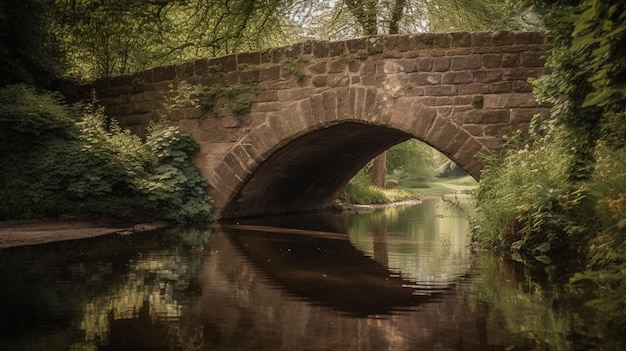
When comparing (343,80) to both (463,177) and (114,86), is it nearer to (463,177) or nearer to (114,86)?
(114,86)

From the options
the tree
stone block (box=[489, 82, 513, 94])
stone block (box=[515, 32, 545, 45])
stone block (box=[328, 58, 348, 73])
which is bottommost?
stone block (box=[489, 82, 513, 94])

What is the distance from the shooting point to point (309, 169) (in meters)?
12.5

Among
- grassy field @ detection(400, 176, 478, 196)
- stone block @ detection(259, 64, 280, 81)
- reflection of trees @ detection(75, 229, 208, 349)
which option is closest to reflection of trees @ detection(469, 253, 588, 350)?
reflection of trees @ detection(75, 229, 208, 349)

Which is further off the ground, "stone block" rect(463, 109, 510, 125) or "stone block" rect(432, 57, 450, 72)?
"stone block" rect(432, 57, 450, 72)

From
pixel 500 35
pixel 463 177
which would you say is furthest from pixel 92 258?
pixel 463 177

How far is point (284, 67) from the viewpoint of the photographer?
9.73 meters

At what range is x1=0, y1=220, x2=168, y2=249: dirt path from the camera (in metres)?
7.31

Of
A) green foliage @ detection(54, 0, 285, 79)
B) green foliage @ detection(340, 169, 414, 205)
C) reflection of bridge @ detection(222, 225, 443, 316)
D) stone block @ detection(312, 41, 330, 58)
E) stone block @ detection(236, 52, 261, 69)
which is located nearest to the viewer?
reflection of bridge @ detection(222, 225, 443, 316)

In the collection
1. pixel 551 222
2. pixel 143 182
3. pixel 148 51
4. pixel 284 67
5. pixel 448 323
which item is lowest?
pixel 448 323

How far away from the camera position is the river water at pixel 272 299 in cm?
329

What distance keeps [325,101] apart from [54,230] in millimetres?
4005

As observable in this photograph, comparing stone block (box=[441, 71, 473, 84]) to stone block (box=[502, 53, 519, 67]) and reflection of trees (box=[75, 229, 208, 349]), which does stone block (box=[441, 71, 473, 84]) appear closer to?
stone block (box=[502, 53, 519, 67])

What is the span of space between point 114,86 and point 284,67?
3689 millimetres

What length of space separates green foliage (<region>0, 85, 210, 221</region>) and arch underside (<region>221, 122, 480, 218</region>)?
3.56 ft
